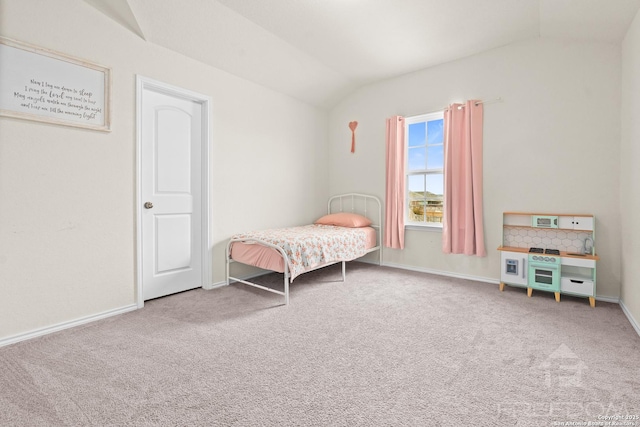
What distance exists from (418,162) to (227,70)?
8.57 ft

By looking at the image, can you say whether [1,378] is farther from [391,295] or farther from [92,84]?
[391,295]

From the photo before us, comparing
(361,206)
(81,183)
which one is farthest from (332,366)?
(361,206)

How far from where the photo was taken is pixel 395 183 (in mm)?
4082

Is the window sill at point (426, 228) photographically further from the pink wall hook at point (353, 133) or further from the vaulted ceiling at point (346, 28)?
the vaulted ceiling at point (346, 28)

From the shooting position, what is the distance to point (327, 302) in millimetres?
2889

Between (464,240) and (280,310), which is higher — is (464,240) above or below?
above

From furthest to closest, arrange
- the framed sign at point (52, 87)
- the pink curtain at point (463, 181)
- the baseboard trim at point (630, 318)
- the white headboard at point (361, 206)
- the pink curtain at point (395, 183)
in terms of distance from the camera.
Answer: the white headboard at point (361, 206) < the pink curtain at point (395, 183) < the pink curtain at point (463, 181) < the baseboard trim at point (630, 318) < the framed sign at point (52, 87)

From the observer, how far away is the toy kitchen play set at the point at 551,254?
2.80 m

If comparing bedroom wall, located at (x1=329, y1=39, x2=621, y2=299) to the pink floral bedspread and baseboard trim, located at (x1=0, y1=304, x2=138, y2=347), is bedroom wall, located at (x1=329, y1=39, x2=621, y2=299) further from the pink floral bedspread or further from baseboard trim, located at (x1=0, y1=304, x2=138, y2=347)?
baseboard trim, located at (x1=0, y1=304, x2=138, y2=347)

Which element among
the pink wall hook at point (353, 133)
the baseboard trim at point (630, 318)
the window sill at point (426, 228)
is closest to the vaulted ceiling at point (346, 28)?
the pink wall hook at point (353, 133)

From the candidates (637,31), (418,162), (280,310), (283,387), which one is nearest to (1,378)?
(283,387)

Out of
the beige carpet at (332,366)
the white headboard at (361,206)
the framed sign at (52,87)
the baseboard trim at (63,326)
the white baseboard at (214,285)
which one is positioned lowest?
the beige carpet at (332,366)

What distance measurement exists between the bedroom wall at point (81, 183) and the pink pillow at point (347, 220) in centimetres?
137

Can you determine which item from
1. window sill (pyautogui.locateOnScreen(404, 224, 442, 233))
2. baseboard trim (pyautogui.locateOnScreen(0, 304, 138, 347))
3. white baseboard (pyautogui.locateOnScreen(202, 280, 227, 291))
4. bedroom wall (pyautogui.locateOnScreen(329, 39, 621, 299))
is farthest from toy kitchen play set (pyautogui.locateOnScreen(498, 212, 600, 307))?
baseboard trim (pyautogui.locateOnScreen(0, 304, 138, 347))
